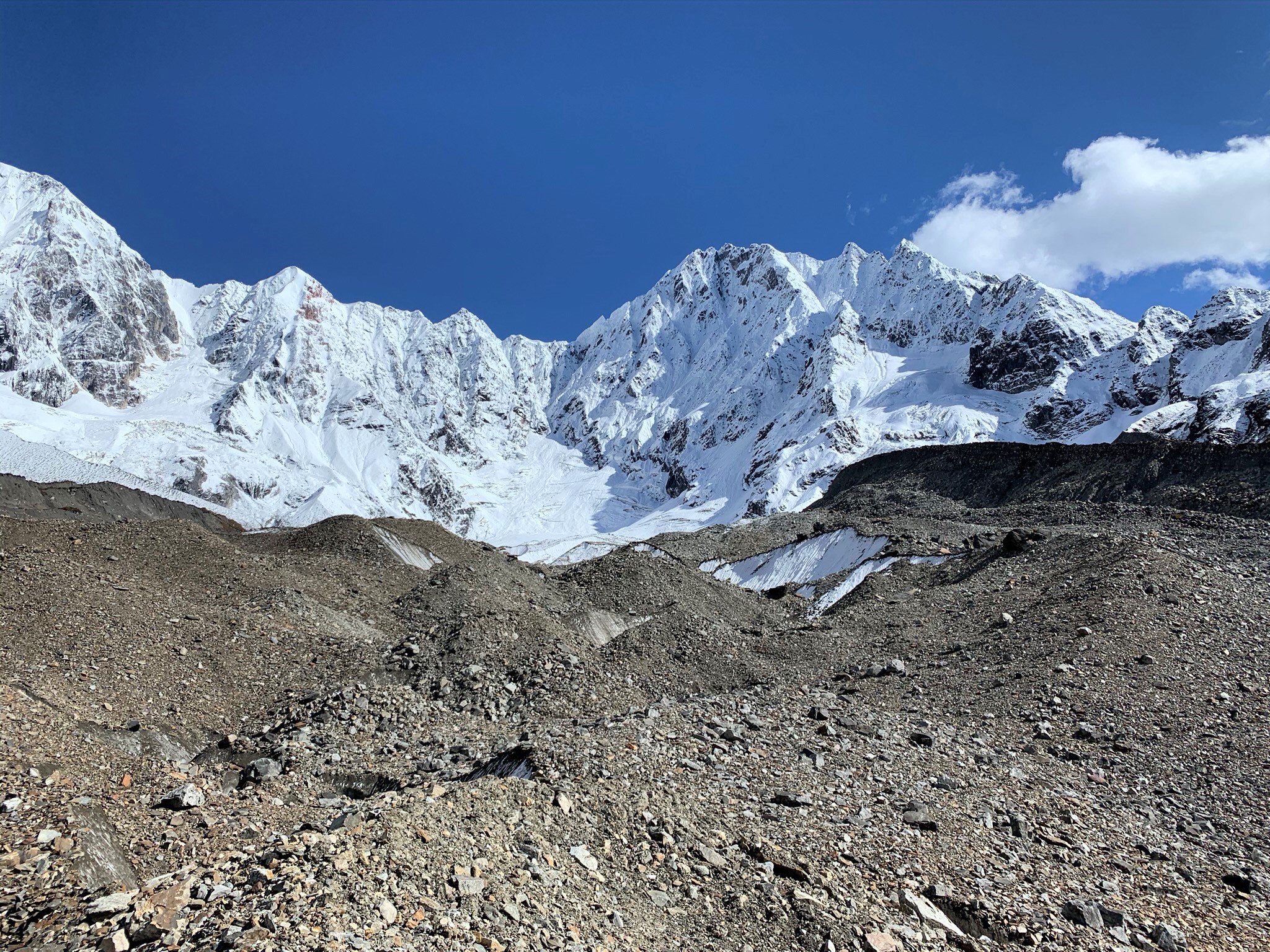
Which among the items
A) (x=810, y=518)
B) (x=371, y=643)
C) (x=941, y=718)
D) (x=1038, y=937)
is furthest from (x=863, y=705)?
(x=810, y=518)

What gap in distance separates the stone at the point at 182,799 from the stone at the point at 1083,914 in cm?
1037

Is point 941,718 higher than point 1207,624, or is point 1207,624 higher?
point 1207,624

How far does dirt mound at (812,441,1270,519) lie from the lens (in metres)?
41.9

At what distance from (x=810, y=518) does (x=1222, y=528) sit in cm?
3460

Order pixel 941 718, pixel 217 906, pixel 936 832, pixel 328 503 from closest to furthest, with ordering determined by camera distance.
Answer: pixel 217 906 → pixel 936 832 → pixel 941 718 → pixel 328 503

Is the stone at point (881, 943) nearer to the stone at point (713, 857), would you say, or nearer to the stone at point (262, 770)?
the stone at point (713, 857)

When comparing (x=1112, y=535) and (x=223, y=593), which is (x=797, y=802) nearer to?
(x=223, y=593)

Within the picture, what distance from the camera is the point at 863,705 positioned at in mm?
15898

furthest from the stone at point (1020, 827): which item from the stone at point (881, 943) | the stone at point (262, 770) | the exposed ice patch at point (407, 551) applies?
the exposed ice patch at point (407, 551)

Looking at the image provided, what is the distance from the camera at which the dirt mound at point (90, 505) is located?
156 feet

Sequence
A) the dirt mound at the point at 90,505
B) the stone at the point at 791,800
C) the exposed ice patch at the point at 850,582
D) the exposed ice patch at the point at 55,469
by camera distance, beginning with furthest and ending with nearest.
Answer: the exposed ice patch at the point at 55,469 < the dirt mound at the point at 90,505 < the exposed ice patch at the point at 850,582 < the stone at the point at 791,800

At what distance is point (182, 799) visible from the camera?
9.08 m

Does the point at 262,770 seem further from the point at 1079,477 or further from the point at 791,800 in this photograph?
the point at 1079,477

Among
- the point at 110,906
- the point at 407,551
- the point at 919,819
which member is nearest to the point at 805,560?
the point at 407,551
